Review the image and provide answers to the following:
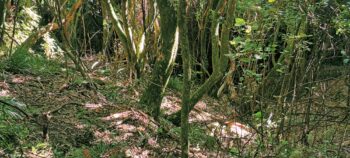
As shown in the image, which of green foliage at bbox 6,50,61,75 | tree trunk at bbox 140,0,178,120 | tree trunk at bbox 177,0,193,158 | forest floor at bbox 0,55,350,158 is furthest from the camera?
green foliage at bbox 6,50,61,75

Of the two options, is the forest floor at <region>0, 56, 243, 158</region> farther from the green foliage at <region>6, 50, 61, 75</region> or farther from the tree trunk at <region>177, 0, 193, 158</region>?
the tree trunk at <region>177, 0, 193, 158</region>

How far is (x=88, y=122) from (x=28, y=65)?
1.93m

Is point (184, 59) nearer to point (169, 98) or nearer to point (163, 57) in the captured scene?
point (163, 57)

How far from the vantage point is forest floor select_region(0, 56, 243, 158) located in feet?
12.7

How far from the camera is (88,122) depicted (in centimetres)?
460

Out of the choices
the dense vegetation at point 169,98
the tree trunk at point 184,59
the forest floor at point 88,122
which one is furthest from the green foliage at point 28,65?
the tree trunk at point 184,59

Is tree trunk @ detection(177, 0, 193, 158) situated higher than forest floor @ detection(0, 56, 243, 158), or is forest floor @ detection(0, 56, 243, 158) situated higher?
tree trunk @ detection(177, 0, 193, 158)

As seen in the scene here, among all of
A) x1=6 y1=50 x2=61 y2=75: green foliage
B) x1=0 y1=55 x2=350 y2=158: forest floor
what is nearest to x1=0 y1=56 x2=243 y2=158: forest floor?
x1=0 y1=55 x2=350 y2=158: forest floor

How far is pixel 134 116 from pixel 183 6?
1.74 m

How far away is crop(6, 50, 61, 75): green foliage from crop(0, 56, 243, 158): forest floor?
0.12 m

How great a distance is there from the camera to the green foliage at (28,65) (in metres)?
5.73

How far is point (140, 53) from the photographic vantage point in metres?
6.64

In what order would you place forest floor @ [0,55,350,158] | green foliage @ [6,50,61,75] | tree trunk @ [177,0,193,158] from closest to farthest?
tree trunk @ [177,0,193,158] < forest floor @ [0,55,350,158] < green foliage @ [6,50,61,75]

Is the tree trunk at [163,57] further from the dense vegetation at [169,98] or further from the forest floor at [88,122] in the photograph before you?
the forest floor at [88,122]
